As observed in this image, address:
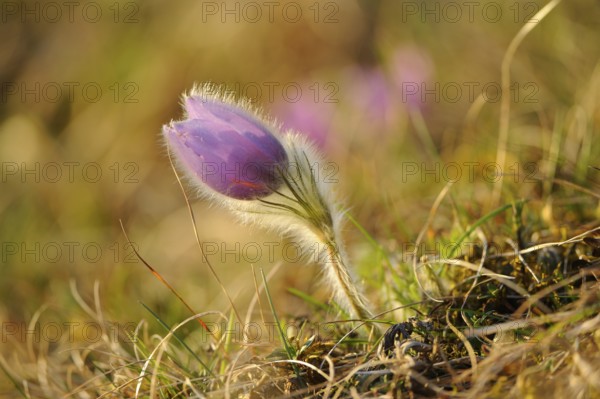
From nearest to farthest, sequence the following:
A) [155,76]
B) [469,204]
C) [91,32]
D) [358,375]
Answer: [358,375] → [469,204] → [155,76] → [91,32]

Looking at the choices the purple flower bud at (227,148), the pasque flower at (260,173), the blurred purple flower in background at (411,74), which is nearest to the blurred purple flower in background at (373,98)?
the blurred purple flower in background at (411,74)

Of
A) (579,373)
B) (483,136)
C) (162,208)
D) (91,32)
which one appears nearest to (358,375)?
(579,373)

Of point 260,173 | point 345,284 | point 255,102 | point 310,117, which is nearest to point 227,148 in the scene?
point 260,173

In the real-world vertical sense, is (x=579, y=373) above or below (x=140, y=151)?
above

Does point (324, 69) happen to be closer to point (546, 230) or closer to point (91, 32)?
point (91, 32)

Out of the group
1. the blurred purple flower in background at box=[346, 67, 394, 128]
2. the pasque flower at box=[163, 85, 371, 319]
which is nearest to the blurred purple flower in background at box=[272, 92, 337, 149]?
the blurred purple flower in background at box=[346, 67, 394, 128]

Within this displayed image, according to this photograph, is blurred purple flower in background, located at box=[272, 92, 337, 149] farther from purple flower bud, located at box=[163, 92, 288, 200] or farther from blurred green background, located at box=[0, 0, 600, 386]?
purple flower bud, located at box=[163, 92, 288, 200]

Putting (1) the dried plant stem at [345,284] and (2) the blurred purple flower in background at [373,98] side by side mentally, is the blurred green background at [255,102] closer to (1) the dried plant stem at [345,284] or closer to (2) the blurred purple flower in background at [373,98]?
(2) the blurred purple flower in background at [373,98]
